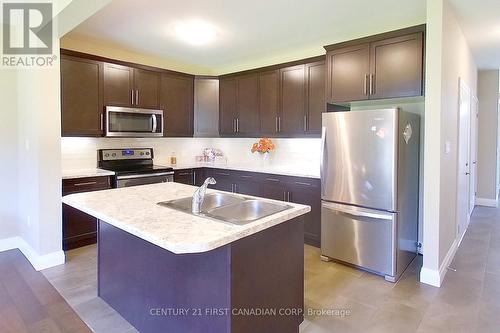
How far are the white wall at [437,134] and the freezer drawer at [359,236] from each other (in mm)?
313

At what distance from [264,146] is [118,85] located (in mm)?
2202

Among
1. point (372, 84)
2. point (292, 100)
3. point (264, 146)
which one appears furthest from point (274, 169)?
point (372, 84)

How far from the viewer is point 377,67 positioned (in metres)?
3.27

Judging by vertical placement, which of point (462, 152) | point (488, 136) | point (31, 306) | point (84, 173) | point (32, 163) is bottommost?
point (31, 306)

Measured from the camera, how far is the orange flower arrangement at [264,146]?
481 centimetres

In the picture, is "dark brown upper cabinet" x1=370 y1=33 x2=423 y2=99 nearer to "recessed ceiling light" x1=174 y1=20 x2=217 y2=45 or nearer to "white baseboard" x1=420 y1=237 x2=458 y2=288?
"white baseboard" x1=420 y1=237 x2=458 y2=288

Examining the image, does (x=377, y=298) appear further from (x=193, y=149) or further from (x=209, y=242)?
(x=193, y=149)

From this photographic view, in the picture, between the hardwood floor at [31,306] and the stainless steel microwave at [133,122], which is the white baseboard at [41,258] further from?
the stainless steel microwave at [133,122]

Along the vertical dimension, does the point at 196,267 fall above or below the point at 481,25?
below

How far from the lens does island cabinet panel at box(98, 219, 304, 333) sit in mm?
1631

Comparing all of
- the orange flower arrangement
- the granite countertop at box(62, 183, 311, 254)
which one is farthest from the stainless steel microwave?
the granite countertop at box(62, 183, 311, 254)

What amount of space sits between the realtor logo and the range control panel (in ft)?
4.87

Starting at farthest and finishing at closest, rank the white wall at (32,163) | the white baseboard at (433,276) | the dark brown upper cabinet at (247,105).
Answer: the dark brown upper cabinet at (247,105)
the white wall at (32,163)
the white baseboard at (433,276)

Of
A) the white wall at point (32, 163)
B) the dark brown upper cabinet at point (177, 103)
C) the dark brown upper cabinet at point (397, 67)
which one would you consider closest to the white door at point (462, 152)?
the dark brown upper cabinet at point (397, 67)
